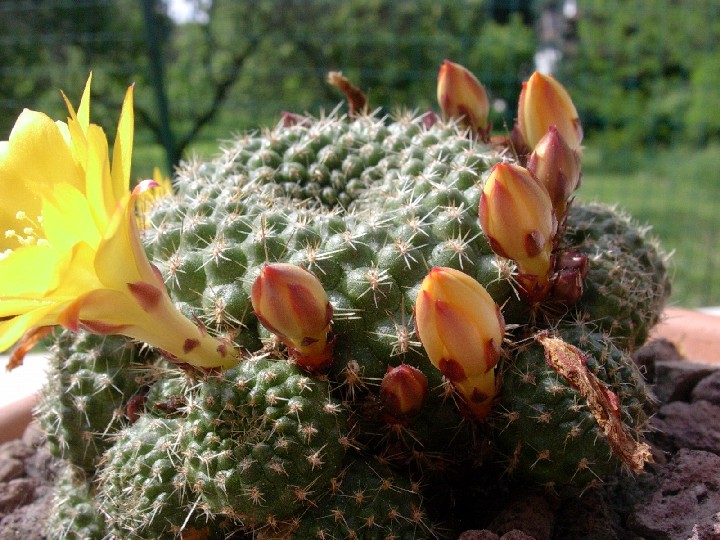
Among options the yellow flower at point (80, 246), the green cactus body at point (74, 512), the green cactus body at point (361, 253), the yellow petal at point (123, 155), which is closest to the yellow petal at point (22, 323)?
the yellow flower at point (80, 246)

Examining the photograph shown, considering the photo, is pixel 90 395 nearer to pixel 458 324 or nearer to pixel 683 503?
pixel 458 324

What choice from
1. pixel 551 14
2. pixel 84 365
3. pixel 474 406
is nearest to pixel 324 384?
pixel 474 406

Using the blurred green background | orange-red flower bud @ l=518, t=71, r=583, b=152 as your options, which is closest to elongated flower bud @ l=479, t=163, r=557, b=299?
orange-red flower bud @ l=518, t=71, r=583, b=152

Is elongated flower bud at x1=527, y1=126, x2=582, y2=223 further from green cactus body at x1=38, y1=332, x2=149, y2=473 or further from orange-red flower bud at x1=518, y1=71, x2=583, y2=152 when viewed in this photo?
green cactus body at x1=38, y1=332, x2=149, y2=473

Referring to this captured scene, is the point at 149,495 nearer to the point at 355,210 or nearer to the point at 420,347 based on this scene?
the point at 420,347

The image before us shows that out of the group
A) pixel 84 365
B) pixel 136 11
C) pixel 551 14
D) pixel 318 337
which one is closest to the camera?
pixel 318 337

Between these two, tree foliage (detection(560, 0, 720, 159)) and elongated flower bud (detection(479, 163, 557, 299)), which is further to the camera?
tree foliage (detection(560, 0, 720, 159))
